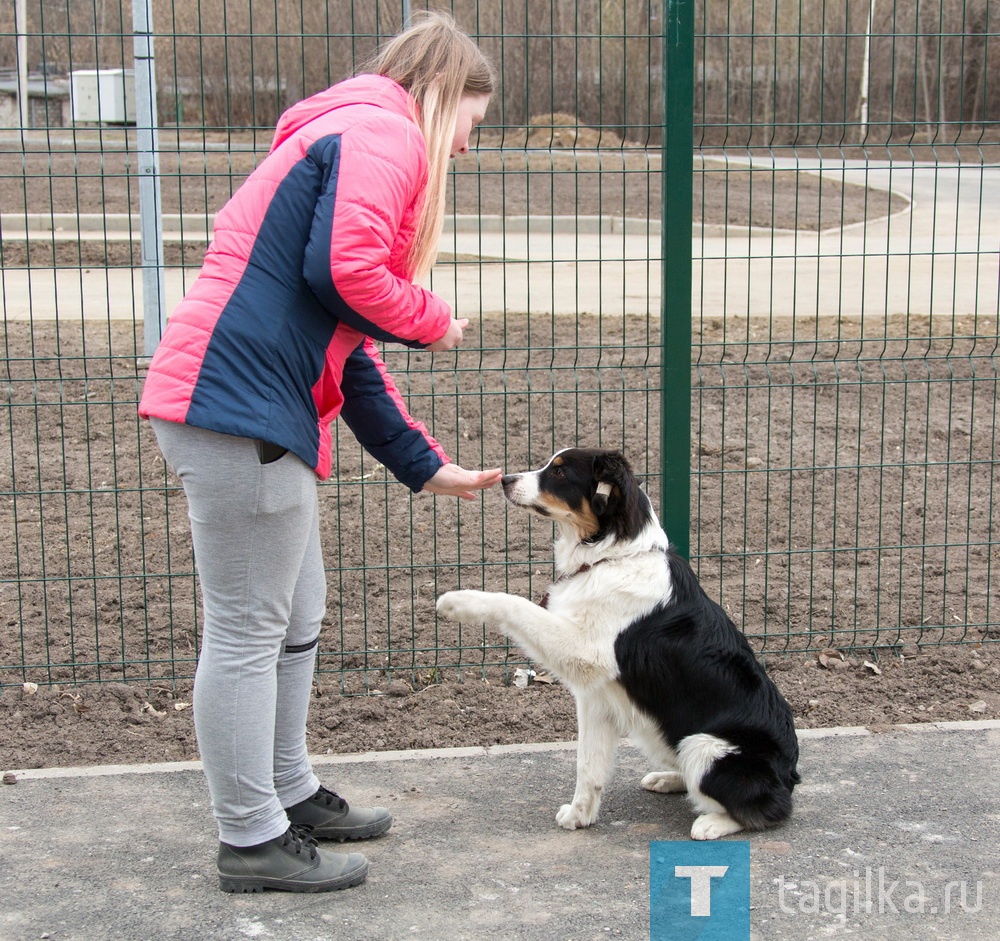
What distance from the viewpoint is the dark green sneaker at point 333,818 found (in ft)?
11.7

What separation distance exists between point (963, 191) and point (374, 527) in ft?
46.1

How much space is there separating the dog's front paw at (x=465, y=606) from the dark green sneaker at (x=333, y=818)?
68 centimetres

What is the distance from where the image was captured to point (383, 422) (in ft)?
11.4

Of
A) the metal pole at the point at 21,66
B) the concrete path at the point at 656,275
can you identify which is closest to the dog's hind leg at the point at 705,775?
the metal pole at the point at 21,66

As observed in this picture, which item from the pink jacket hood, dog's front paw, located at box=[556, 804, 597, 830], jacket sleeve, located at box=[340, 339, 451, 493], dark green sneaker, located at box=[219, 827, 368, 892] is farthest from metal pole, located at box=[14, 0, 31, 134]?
dog's front paw, located at box=[556, 804, 597, 830]

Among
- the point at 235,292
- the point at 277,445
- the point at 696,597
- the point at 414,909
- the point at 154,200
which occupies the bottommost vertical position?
the point at 414,909

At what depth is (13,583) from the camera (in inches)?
223

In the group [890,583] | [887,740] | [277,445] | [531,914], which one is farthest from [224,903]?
[890,583]

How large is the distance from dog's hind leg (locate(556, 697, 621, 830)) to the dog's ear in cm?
63

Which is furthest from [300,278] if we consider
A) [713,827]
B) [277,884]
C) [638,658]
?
[713,827]

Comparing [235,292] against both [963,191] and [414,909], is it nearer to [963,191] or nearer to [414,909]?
[414,909]

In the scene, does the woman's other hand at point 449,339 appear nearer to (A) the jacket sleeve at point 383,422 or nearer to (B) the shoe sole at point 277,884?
(A) the jacket sleeve at point 383,422

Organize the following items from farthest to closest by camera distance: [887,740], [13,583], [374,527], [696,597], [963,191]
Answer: [963,191] → [374,527] → [13,583] → [887,740] → [696,597]

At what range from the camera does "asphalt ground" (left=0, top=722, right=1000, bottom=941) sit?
10.3ft
